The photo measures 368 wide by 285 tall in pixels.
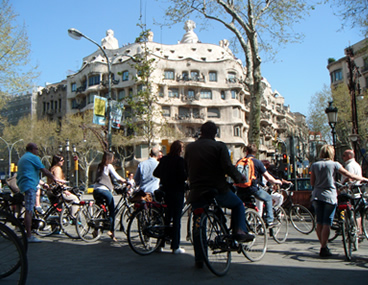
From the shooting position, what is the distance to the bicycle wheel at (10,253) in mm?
3515

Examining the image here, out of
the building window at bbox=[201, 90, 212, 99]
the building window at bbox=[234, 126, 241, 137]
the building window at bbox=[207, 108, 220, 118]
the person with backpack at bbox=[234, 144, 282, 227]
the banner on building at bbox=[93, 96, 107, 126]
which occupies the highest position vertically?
the building window at bbox=[201, 90, 212, 99]

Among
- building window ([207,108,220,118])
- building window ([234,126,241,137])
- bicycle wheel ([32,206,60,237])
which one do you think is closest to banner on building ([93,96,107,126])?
bicycle wheel ([32,206,60,237])

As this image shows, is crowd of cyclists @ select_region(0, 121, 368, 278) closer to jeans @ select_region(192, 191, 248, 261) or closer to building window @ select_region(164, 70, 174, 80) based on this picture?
jeans @ select_region(192, 191, 248, 261)

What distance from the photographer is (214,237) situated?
199 inches

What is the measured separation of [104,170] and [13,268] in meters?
4.49

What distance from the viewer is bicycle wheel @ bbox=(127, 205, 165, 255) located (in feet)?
21.0

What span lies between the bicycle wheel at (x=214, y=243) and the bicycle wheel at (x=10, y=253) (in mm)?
2190

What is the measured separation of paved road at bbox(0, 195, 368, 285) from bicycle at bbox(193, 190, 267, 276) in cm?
17

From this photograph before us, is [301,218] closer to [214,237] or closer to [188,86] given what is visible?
[214,237]

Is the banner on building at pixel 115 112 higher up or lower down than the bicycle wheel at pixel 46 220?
higher up

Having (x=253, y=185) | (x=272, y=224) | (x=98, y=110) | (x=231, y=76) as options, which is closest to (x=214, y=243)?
(x=253, y=185)

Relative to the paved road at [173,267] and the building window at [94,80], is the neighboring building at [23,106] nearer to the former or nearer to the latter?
the building window at [94,80]

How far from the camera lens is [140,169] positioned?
7629 mm

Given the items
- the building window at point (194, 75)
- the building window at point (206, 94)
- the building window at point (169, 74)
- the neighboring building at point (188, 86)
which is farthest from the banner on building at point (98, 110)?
the building window at point (206, 94)
